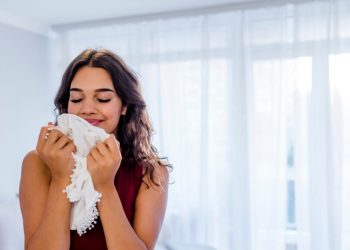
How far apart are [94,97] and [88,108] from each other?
4cm

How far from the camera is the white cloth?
867mm

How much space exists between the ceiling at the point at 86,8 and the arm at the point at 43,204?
1.73 metres

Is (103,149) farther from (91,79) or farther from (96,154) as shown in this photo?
(91,79)

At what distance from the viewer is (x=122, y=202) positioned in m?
1.01

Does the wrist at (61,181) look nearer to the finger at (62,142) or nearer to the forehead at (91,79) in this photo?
the finger at (62,142)

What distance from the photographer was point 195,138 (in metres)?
2.64

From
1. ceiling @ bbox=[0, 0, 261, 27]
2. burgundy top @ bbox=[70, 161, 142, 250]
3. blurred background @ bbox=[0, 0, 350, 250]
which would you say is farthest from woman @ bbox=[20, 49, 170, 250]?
ceiling @ bbox=[0, 0, 261, 27]

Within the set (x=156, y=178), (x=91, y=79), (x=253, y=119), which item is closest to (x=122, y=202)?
(x=156, y=178)

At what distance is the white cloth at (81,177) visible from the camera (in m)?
0.87

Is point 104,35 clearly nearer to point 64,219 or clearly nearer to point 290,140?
point 290,140

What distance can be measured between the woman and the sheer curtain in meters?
1.45

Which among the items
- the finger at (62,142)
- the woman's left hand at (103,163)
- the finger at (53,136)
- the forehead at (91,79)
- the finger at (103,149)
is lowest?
the woman's left hand at (103,163)

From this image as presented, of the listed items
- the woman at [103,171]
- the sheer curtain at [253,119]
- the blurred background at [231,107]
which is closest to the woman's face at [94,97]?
the woman at [103,171]

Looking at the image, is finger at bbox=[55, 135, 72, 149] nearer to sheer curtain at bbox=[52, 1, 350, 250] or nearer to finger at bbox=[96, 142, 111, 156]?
finger at bbox=[96, 142, 111, 156]
